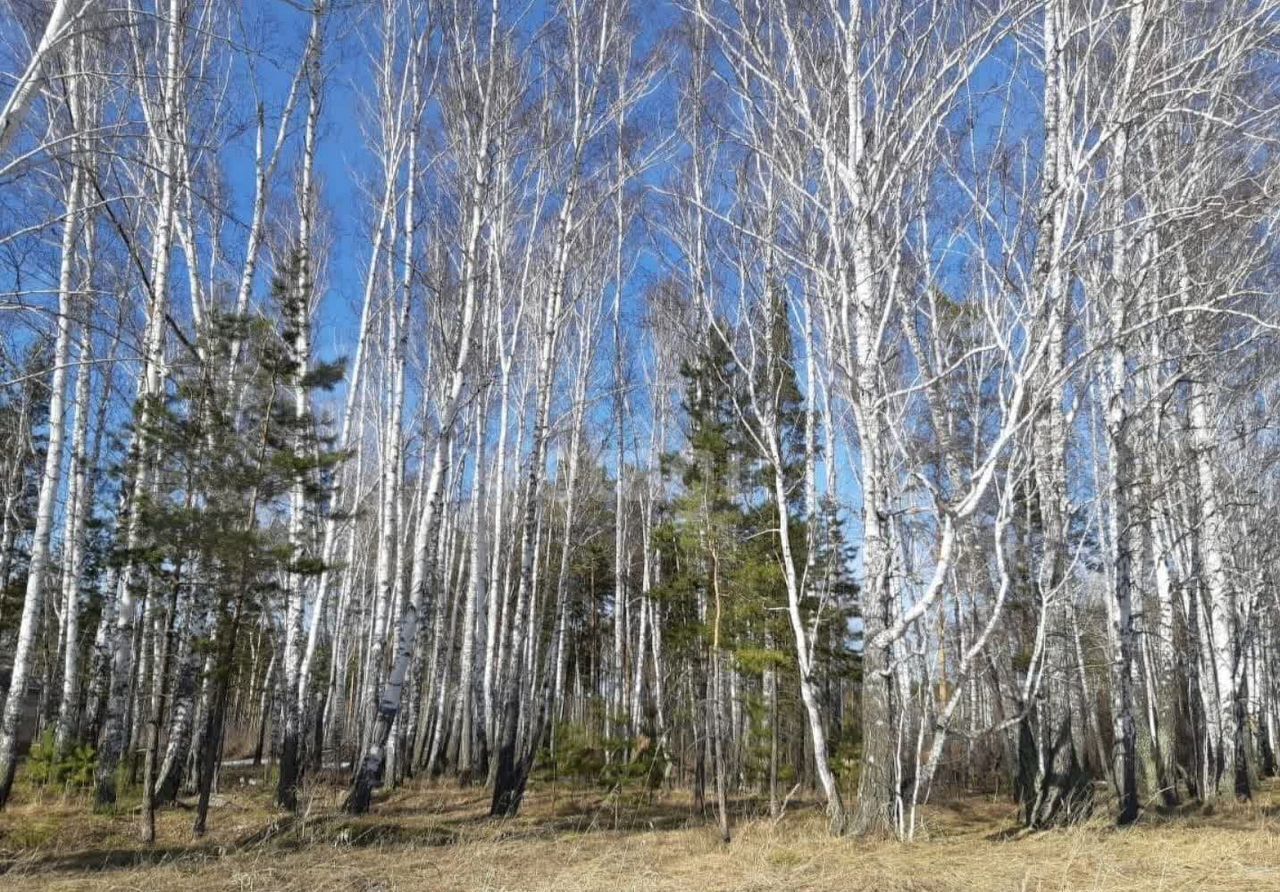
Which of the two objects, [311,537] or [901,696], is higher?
[311,537]

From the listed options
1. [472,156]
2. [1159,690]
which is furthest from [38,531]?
[1159,690]

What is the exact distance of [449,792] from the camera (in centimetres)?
1304

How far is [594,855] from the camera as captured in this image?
6.39 m

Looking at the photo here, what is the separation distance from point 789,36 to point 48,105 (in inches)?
330

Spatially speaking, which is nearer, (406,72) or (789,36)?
(789,36)

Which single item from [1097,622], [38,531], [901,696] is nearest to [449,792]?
[38,531]

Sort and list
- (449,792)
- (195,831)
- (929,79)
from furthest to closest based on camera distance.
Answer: (449,792)
(195,831)
(929,79)

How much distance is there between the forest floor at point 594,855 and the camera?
4.47 meters

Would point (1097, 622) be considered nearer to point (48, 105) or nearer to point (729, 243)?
point (729, 243)

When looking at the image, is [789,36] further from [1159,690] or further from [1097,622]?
[1097,622]

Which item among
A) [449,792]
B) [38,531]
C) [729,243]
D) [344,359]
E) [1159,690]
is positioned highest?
[729,243]

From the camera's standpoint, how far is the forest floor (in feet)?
14.7

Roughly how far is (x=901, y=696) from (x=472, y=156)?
7845mm

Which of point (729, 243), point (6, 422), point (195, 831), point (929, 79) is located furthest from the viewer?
point (6, 422)
